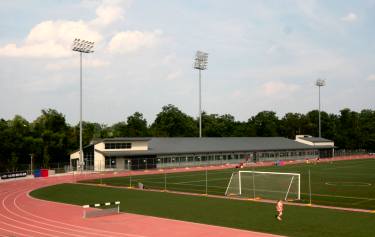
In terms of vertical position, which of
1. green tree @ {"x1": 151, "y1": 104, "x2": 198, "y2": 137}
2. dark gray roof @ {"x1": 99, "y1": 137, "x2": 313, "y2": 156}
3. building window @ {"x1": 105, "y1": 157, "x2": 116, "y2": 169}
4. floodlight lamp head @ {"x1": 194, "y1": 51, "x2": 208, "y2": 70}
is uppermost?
floodlight lamp head @ {"x1": 194, "y1": 51, "x2": 208, "y2": 70}

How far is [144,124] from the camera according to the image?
12694 cm

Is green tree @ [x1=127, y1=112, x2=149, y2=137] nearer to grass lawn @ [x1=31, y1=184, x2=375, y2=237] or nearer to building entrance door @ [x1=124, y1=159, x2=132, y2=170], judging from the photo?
building entrance door @ [x1=124, y1=159, x2=132, y2=170]

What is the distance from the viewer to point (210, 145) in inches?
3558

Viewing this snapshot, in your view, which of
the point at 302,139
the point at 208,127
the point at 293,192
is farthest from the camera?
the point at 208,127

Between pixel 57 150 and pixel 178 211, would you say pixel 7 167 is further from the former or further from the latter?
pixel 178 211

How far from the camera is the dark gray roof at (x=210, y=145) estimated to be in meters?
80.6

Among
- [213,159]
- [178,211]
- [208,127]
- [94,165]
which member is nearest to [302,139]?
[208,127]

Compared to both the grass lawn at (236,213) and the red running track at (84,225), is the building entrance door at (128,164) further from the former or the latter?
the red running track at (84,225)

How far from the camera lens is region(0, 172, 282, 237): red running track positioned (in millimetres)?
23938

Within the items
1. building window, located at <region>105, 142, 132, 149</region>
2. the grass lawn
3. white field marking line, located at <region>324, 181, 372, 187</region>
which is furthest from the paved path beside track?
building window, located at <region>105, 142, 132, 149</region>

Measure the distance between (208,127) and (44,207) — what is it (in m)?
93.9

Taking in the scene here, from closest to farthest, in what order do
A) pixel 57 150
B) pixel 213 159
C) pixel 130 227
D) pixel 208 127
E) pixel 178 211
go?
1. pixel 130 227
2. pixel 178 211
3. pixel 57 150
4. pixel 213 159
5. pixel 208 127

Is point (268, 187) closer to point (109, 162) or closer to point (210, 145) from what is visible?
point (109, 162)

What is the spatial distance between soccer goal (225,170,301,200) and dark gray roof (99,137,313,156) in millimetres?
35403
